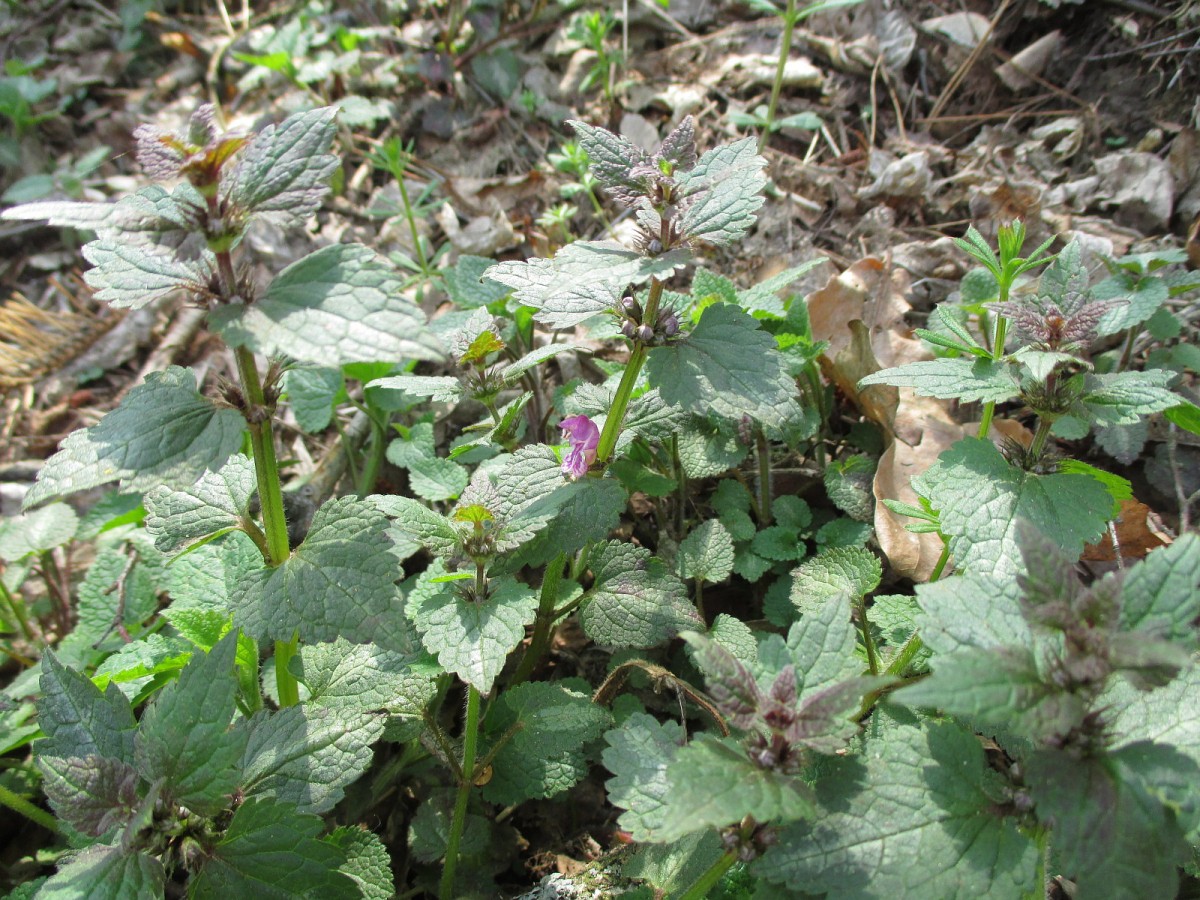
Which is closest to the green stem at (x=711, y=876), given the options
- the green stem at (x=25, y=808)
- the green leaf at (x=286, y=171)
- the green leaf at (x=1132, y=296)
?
the green leaf at (x=286, y=171)

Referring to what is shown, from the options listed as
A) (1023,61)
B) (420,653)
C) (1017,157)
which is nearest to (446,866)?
(420,653)

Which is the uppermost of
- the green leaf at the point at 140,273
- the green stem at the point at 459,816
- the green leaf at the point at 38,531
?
the green leaf at the point at 140,273

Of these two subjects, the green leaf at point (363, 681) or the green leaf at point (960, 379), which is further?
the green leaf at point (363, 681)

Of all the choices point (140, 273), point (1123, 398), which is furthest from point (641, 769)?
point (140, 273)

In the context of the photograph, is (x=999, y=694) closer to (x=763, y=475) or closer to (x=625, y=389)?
(x=625, y=389)

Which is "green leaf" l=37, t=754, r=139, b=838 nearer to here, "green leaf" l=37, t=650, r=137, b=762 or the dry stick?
"green leaf" l=37, t=650, r=137, b=762

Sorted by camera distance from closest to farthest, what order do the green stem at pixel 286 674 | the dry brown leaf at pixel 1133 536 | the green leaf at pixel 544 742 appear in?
the green stem at pixel 286 674, the green leaf at pixel 544 742, the dry brown leaf at pixel 1133 536

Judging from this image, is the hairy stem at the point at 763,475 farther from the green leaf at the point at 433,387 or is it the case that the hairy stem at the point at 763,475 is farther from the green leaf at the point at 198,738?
the green leaf at the point at 198,738

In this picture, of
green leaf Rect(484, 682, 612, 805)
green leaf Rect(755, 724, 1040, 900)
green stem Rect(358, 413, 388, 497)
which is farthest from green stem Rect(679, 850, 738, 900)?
green stem Rect(358, 413, 388, 497)
